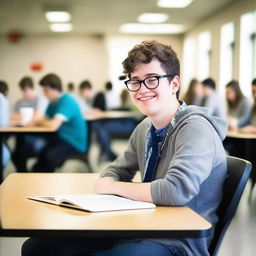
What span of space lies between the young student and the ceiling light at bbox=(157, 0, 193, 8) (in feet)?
24.6

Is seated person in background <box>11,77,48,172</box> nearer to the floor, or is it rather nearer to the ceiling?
the floor

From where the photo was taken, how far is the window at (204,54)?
38.5 feet

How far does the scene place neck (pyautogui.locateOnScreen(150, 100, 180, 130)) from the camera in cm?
176

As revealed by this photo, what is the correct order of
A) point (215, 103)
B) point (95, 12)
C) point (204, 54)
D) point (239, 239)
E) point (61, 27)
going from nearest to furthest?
point (239, 239) < point (215, 103) < point (95, 12) < point (204, 54) < point (61, 27)

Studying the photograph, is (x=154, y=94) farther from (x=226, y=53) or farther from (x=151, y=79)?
(x=226, y=53)

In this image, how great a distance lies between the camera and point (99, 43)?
14.3 m

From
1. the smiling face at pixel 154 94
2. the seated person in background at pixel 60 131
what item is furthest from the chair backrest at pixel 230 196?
the seated person in background at pixel 60 131

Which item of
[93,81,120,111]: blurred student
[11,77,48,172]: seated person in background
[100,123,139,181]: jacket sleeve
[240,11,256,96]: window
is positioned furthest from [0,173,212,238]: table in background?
[240,11,256,96]: window

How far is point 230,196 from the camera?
5.33ft

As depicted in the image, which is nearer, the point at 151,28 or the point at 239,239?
the point at 239,239

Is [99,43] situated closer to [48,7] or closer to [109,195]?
[48,7]

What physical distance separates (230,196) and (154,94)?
437mm

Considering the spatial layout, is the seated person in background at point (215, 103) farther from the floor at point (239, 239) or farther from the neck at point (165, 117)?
the neck at point (165, 117)

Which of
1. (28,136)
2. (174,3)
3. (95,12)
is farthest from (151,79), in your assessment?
(95,12)
